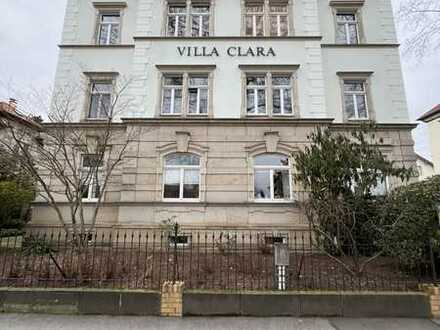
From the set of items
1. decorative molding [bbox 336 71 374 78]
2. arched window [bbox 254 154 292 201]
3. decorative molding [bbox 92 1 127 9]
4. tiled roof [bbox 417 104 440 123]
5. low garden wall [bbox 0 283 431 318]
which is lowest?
low garden wall [bbox 0 283 431 318]

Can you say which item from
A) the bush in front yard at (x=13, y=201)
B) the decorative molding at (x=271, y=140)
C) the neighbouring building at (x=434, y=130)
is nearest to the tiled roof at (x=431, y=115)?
the neighbouring building at (x=434, y=130)

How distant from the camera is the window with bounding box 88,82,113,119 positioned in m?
14.0

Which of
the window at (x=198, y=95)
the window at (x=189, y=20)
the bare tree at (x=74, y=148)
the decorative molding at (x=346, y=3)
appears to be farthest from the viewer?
the decorative molding at (x=346, y=3)

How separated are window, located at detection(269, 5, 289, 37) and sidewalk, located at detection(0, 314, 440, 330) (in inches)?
491

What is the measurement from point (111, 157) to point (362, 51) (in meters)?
12.7

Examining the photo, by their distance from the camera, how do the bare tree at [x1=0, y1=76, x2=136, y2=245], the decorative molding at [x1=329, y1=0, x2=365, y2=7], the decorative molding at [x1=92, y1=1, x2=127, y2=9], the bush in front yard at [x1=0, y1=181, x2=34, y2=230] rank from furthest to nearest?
the decorative molding at [x1=92, y1=1, x2=127, y2=9] < the decorative molding at [x1=329, y1=0, x2=365, y2=7] < the bush in front yard at [x1=0, y1=181, x2=34, y2=230] < the bare tree at [x1=0, y1=76, x2=136, y2=245]

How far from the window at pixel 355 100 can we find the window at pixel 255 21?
4808 mm

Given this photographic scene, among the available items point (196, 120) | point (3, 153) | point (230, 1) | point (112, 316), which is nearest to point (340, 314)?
point (112, 316)

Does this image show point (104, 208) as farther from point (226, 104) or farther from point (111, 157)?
point (226, 104)

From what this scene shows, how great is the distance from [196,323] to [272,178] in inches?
307

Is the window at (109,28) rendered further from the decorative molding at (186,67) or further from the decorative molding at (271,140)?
the decorative molding at (271,140)

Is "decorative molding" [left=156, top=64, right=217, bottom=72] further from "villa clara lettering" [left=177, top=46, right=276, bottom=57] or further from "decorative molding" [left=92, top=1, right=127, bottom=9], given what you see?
"decorative molding" [left=92, top=1, right=127, bottom=9]

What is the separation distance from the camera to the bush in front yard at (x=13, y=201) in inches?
440

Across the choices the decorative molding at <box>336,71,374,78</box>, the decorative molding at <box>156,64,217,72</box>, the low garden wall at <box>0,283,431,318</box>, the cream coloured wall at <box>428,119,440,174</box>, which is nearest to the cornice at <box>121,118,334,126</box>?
the decorative molding at <box>156,64,217,72</box>
